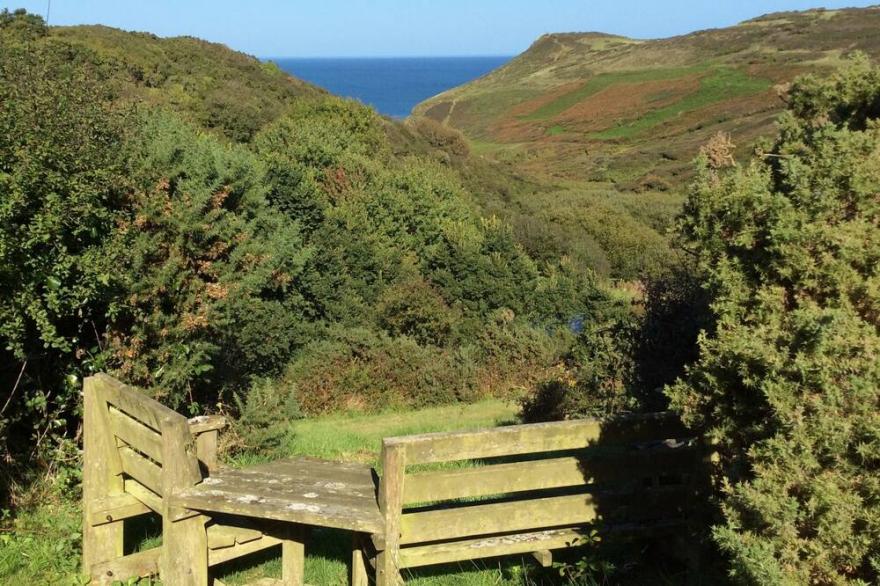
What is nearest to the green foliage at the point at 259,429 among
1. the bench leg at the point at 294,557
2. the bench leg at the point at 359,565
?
the bench leg at the point at 294,557

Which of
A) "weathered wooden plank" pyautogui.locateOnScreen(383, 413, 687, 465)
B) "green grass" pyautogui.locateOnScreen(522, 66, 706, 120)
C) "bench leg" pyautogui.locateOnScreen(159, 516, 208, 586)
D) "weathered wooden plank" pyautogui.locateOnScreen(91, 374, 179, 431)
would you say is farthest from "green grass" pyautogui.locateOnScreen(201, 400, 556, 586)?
"green grass" pyautogui.locateOnScreen(522, 66, 706, 120)

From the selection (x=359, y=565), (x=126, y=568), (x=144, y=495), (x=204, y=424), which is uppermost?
(x=204, y=424)

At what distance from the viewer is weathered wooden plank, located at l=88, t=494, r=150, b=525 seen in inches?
184

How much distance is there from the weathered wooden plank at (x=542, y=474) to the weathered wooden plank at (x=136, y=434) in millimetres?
1489

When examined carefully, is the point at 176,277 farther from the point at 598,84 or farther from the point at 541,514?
the point at 598,84

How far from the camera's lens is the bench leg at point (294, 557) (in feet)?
14.6

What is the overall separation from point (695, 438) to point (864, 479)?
5.16ft

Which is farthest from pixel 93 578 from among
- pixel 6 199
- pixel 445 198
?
pixel 445 198

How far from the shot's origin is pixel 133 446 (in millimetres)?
4613

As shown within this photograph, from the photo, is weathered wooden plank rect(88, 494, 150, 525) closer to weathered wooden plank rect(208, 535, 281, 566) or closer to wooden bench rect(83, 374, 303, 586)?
wooden bench rect(83, 374, 303, 586)

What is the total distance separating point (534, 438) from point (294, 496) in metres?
1.41

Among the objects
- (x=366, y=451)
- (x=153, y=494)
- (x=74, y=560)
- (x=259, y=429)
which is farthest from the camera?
(x=366, y=451)

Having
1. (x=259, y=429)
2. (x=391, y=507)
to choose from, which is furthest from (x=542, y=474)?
(x=259, y=429)

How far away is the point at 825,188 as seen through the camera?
349 cm
